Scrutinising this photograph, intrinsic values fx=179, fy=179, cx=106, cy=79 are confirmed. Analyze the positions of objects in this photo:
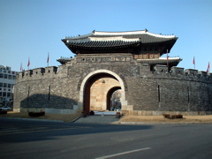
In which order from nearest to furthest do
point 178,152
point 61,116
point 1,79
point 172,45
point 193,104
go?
point 178,152 < point 61,116 < point 193,104 < point 172,45 < point 1,79

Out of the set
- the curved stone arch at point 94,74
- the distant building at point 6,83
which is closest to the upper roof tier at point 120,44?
the curved stone arch at point 94,74

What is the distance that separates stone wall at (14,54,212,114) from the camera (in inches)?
693

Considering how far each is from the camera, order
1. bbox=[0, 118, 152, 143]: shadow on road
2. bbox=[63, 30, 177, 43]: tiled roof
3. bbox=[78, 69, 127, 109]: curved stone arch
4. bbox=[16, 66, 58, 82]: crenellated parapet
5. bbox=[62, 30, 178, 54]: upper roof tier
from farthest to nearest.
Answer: bbox=[63, 30, 177, 43]: tiled roof < bbox=[16, 66, 58, 82]: crenellated parapet < bbox=[62, 30, 178, 54]: upper roof tier < bbox=[78, 69, 127, 109]: curved stone arch < bbox=[0, 118, 152, 143]: shadow on road

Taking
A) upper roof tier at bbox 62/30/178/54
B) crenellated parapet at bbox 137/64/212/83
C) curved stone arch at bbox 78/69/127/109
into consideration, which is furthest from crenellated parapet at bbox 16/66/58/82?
crenellated parapet at bbox 137/64/212/83

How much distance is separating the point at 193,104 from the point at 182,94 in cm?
178

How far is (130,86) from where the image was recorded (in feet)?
57.9

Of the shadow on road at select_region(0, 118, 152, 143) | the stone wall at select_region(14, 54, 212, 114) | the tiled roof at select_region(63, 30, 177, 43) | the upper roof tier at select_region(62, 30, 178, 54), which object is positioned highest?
the tiled roof at select_region(63, 30, 177, 43)

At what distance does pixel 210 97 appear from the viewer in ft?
69.8

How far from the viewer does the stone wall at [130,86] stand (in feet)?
57.7

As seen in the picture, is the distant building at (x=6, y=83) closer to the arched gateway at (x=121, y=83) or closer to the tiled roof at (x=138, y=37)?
the arched gateway at (x=121, y=83)

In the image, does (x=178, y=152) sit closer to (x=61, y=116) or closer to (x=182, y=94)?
(x=61, y=116)

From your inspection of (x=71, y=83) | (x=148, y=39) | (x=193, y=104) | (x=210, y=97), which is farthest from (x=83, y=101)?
(x=210, y=97)

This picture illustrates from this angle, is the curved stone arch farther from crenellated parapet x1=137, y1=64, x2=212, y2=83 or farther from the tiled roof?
the tiled roof

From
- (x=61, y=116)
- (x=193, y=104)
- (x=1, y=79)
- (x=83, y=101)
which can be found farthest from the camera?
(x=1, y=79)
